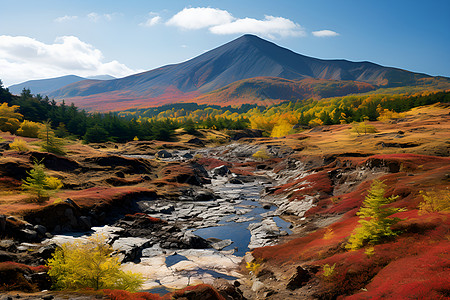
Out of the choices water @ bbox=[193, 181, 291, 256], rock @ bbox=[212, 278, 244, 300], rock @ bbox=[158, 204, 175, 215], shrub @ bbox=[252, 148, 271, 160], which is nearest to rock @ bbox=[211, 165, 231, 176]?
water @ bbox=[193, 181, 291, 256]

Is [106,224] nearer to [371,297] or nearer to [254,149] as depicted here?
[371,297]

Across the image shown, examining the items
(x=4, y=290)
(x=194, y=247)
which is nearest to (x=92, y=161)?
(x=194, y=247)

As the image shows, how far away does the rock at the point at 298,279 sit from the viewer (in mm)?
15977

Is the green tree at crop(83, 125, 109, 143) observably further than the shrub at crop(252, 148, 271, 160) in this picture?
Yes

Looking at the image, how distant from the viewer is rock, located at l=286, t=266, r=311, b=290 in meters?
16.0

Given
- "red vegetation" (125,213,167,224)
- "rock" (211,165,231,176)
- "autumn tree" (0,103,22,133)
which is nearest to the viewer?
"red vegetation" (125,213,167,224)

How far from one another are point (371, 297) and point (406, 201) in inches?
553

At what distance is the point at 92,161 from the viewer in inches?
2005

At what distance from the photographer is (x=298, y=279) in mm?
16172

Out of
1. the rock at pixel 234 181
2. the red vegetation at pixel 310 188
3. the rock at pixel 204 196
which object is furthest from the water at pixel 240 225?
the rock at pixel 234 181

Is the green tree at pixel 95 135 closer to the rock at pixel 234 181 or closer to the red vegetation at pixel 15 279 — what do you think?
the rock at pixel 234 181

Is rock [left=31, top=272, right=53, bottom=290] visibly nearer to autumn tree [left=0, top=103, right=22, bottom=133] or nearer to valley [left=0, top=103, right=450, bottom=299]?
valley [left=0, top=103, right=450, bottom=299]

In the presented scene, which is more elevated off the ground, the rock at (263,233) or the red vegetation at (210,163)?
the red vegetation at (210,163)

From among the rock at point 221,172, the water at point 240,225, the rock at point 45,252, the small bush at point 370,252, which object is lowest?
the water at point 240,225
